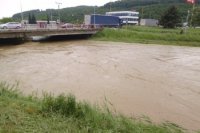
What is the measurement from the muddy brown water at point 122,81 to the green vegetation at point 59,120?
129 inches

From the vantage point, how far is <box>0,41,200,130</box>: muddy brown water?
45.4 feet

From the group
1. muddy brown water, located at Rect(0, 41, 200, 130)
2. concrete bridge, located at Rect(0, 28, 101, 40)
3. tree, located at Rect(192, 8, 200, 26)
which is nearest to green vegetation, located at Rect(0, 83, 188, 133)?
muddy brown water, located at Rect(0, 41, 200, 130)

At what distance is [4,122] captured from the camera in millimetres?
7824

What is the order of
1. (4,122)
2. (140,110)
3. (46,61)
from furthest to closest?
(46,61) → (140,110) → (4,122)

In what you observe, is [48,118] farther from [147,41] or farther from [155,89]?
[147,41]

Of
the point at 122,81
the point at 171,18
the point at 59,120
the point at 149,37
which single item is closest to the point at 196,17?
the point at 171,18

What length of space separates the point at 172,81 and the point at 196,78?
2467mm

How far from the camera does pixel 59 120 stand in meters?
8.58

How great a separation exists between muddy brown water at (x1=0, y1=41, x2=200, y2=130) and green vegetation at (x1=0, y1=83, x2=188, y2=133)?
10.7 feet

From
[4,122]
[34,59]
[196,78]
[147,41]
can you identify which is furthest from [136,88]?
[147,41]

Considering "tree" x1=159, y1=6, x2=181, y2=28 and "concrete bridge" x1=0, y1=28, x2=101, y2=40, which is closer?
"concrete bridge" x1=0, y1=28, x2=101, y2=40

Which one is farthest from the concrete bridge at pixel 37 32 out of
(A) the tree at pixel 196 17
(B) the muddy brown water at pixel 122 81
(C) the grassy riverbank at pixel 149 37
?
(A) the tree at pixel 196 17

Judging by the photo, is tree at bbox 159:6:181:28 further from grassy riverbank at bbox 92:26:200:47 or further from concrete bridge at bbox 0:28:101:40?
concrete bridge at bbox 0:28:101:40

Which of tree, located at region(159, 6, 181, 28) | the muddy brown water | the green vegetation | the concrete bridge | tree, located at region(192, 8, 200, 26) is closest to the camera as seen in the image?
the green vegetation
